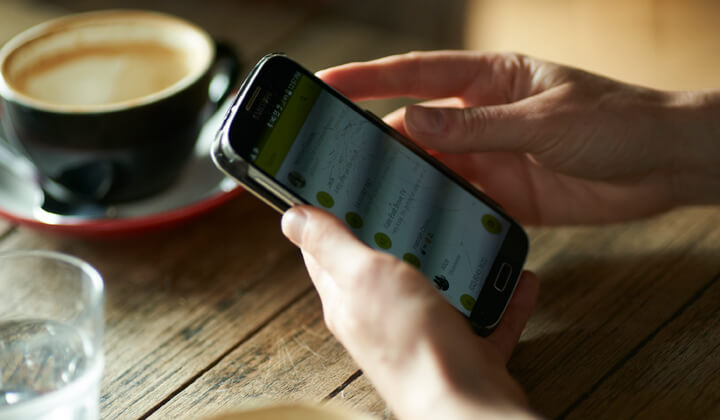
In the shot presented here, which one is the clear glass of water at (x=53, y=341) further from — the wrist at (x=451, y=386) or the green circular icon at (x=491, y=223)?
the green circular icon at (x=491, y=223)

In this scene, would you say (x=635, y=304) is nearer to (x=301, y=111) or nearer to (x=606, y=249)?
(x=606, y=249)

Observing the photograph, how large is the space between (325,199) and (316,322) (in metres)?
0.14

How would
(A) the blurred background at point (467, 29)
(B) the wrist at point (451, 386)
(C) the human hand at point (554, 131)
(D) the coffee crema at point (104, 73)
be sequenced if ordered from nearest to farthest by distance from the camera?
(B) the wrist at point (451, 386), (C) the human hand at point (554, 131), (D) the coffee crema at point (104, 73), (A) the blurred background at point (467, 29)

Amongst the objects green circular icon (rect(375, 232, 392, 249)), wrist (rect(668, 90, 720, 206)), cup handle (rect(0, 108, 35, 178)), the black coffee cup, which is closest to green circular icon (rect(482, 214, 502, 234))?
green circular icon (rect(375, 232, 392, 249))

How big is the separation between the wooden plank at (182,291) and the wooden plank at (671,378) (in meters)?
0.31

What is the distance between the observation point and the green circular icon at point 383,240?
0.62m

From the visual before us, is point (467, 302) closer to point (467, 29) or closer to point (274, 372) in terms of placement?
point (274, 372)

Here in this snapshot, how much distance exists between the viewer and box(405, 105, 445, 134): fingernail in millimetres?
656

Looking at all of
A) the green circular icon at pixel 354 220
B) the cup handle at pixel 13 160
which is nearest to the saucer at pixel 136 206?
the cup handle at pixel 13 160

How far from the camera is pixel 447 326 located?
49cm

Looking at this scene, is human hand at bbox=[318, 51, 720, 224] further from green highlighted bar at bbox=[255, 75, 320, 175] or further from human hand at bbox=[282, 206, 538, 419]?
human hand at bbox=[282, 206, 538, 419]

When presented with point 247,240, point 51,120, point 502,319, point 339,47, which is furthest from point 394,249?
point 339,47

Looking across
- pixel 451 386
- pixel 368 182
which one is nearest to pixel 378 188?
pixel 368 182

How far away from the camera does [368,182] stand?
635 mm
